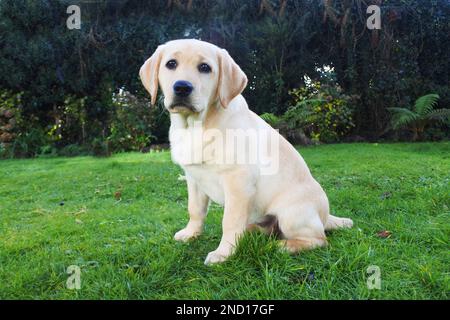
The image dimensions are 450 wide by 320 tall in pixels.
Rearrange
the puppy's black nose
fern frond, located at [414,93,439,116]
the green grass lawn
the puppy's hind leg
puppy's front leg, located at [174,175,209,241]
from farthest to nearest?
fern frond, located at [414,93,439,116]
puppy's front leg, located at [174,175,209,241]
the puppy's hind leg
the puppy's black nose
the green grass lawn

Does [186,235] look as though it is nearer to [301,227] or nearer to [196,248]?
[196,248]

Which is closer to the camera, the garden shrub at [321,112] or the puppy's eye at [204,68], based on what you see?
the puppy's eye at [204,68]

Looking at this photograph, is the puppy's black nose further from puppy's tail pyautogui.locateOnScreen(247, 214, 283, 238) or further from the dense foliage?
the dense foliage

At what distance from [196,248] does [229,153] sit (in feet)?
2.72

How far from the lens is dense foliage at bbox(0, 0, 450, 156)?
1001 centimetres

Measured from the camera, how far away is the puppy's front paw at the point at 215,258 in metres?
2.45

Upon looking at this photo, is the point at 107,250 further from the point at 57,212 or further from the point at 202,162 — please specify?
the point at 57,212

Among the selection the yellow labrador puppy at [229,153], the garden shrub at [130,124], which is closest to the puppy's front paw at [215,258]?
the yellow labrador puppy at [229,153]

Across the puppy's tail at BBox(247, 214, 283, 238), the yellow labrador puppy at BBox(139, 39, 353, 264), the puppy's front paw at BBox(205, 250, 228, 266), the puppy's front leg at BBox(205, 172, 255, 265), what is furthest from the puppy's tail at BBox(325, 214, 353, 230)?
the puppy's front paw at BBox(205, 250, 228, 266)

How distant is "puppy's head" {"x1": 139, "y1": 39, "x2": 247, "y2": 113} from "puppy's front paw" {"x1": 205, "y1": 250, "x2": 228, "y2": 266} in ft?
3.14

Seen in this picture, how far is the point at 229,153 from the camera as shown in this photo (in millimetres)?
2453

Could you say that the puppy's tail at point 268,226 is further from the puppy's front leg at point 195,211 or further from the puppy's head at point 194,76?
the puppy's head at point 194,76

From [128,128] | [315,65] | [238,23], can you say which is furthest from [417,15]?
[128,128]
